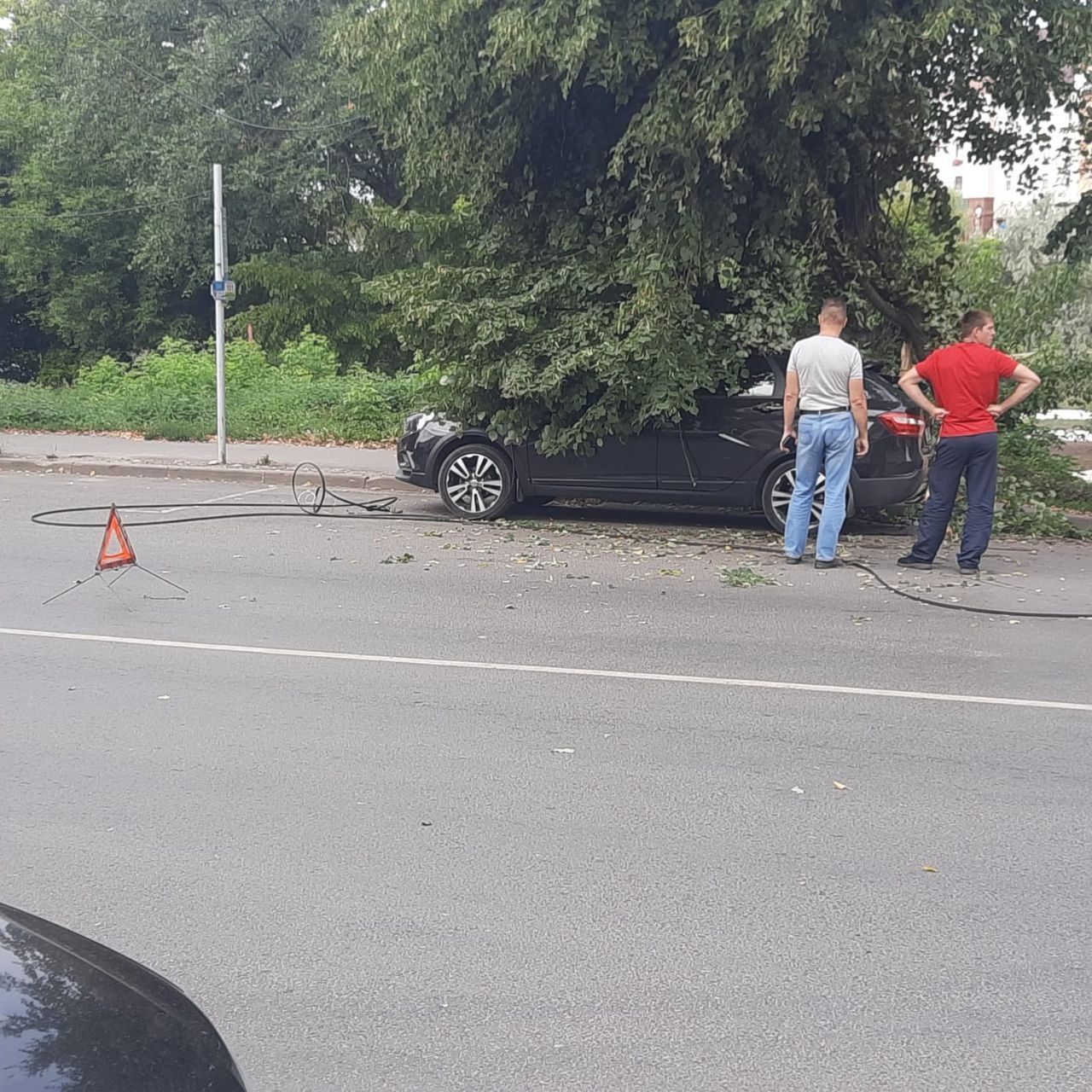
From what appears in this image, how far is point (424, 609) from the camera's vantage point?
8.61 meters

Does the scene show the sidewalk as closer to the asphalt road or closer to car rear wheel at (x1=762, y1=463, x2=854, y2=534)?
car rear wheel at (x1=762, y1=463, x2=854, y2=534)

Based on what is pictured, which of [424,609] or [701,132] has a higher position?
[701,132]

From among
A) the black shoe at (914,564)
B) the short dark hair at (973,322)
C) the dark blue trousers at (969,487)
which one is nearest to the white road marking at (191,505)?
the black shoe at (914,564)

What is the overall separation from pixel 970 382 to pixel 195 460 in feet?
37.8

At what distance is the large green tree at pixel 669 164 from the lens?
10516mm

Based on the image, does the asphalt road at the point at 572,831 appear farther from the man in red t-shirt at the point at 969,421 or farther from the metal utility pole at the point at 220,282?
the metal utility pole at the point at 220,282

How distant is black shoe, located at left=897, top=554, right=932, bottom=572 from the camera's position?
1009 cm

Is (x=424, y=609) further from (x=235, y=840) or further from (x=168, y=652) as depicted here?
(x=235, y=840)

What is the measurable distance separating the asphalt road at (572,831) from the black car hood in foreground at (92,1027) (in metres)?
0.84

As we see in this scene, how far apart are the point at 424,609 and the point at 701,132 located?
4.73 metres

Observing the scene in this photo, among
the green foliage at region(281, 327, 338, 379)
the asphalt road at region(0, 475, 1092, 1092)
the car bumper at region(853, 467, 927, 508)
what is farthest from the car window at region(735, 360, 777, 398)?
the green foliage at region(281, 327, 338, 379)

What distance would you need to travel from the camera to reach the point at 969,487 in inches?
387

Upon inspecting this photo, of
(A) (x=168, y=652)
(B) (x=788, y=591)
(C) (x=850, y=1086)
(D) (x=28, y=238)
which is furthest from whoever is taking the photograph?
(D) (x=28, y=238)

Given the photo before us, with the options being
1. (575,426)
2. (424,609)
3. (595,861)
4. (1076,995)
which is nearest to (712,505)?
(575,426)
